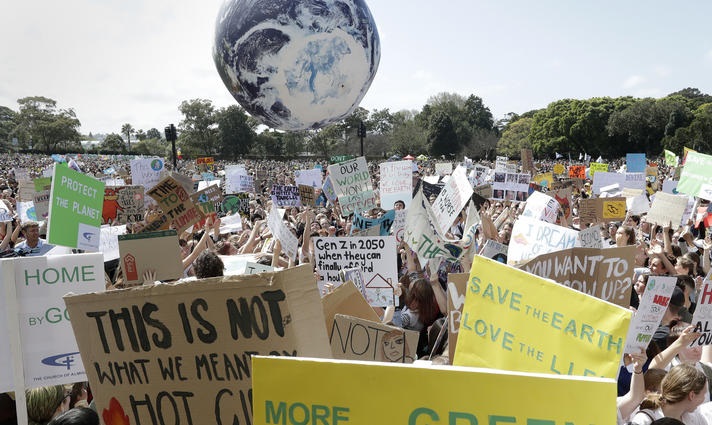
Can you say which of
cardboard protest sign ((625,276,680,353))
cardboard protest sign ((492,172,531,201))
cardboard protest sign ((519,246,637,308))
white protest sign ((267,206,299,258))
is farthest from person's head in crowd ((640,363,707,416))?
cardboard protest sign ((492,172,531,201))

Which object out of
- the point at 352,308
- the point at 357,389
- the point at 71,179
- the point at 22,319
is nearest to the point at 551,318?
the point at 357,389

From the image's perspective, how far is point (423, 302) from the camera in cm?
507

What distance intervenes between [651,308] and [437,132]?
7565cm

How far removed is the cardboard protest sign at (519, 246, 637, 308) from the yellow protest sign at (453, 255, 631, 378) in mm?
1854

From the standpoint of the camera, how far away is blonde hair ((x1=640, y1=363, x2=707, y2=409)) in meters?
3.04

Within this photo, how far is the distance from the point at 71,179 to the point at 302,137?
70.0 metres

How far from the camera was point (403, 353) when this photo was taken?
11.6 ft

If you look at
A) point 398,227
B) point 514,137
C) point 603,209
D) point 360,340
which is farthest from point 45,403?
point 514,137

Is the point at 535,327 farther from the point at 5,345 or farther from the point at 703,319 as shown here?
the point at 5,345

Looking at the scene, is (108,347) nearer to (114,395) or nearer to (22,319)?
(114,395)

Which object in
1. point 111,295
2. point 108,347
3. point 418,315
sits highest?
point 111,295

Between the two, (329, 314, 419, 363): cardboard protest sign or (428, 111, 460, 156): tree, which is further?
(428, 111, 460, 156): tree

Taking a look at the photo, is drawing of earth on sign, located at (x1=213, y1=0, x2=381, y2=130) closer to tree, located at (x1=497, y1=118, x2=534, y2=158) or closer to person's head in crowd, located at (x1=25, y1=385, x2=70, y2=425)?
person's head in crowd, located at (x1=25, y1=385, x2=70, y2=425)

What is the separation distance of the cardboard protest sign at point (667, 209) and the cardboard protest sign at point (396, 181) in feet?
14.1
